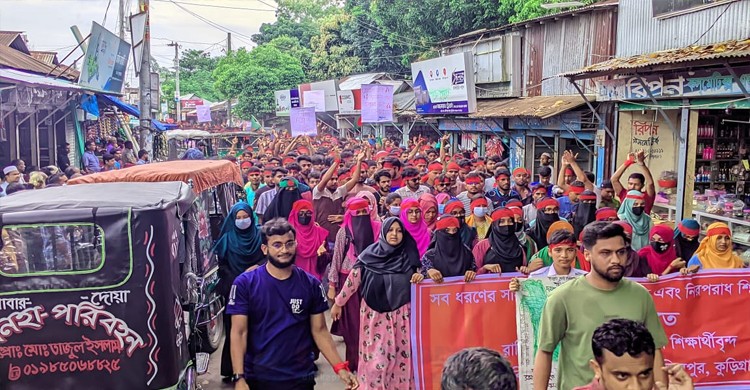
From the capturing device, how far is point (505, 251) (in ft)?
19.7

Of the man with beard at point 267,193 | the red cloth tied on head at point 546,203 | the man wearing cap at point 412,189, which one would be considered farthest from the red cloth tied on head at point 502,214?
the man with beard at point 267,193

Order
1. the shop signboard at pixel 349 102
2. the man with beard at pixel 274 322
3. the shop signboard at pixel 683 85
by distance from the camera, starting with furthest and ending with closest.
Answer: the shop signboard at pixel 349 102, the shop signboard at pixel 683 85, the man with beard at pixel 274 322

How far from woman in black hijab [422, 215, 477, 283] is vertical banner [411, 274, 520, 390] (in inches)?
6.3

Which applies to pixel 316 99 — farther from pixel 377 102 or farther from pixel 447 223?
pixel 447 223

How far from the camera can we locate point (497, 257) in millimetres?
5992

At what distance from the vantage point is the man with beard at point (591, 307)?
3.38 m

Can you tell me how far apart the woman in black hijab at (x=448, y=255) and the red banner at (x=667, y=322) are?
17cm

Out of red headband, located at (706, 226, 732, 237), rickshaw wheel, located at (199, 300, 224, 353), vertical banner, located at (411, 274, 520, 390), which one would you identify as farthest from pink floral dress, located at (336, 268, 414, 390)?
red headband, located at (706, 226, 732, 237)

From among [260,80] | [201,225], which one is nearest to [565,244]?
[201,225]

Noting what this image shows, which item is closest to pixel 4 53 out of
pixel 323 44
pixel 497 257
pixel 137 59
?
pixel 137 59

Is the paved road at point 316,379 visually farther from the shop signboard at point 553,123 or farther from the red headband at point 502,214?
the shop signboard at point 553,123

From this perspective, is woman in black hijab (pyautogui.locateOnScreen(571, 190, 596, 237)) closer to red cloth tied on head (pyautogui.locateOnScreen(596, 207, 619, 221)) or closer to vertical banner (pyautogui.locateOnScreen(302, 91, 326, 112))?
red cloth tied on head (pyautogui.locateOnScreen(596, 207, 619, 221))

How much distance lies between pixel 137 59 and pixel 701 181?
1063 centimetres

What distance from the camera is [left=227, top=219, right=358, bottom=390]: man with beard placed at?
12.8 feet
